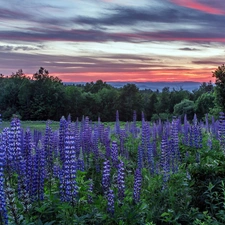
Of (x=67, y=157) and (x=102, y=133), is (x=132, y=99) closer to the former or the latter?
(x=102, y=133)

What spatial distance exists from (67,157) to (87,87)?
261 feet

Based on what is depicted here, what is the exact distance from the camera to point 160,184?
24.8ft

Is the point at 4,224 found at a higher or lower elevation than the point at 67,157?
lower

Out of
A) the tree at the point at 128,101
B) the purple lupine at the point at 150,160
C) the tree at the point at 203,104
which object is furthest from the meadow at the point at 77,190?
the tree at the point at 128,101

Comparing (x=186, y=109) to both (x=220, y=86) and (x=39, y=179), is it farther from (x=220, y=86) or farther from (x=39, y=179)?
(x=39, y=179)

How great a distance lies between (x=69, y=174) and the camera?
518 cm

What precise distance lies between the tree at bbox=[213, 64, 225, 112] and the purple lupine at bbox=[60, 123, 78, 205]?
31.4 metres

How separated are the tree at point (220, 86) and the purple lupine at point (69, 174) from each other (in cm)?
3135

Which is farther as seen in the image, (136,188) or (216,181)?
(216,181)

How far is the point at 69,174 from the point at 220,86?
32262 mm

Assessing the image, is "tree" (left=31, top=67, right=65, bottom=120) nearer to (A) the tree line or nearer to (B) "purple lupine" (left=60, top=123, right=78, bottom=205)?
(A) the tree line

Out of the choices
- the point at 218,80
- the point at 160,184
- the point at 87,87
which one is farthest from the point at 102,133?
the point at 87,87

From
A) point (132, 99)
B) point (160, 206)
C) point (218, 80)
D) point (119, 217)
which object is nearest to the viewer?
point (119, 217)

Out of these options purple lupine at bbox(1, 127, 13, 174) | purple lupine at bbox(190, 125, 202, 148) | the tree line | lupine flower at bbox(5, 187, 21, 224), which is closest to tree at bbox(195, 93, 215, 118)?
the tree line
